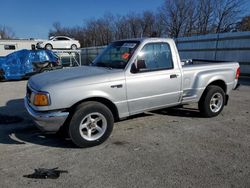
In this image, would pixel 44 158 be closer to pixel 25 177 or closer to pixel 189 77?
pixel 25 177

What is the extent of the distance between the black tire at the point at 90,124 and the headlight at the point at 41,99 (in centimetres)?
48

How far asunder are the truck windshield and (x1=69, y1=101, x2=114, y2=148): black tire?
3.15 ft

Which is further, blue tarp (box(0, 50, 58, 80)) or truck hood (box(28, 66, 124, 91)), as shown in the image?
blue tarp (box(0, 50, 58, 80))

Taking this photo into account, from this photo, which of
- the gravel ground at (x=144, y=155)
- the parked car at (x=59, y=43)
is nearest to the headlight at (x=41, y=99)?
the gravel ground at (x=144, y=155)

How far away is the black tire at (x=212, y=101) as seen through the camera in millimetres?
5559

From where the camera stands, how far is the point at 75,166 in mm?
3525

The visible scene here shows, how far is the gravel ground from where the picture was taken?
3148mm

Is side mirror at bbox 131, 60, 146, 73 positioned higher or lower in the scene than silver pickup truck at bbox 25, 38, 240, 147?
higher

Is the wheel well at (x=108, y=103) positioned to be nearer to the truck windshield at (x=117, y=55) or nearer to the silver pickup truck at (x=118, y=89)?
the silver pickup truck at (x=118, y=89)

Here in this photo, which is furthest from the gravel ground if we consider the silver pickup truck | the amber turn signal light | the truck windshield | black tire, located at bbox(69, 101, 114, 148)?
the truck windshield

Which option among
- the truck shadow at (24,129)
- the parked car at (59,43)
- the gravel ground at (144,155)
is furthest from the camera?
the parked car at (59,43)

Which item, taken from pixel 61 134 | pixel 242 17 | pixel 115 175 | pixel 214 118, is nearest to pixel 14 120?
pixel 61 134

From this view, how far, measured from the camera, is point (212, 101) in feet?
18.9

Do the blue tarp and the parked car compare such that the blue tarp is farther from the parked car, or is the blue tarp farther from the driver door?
the parked car
